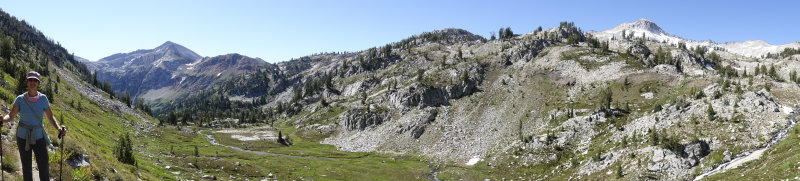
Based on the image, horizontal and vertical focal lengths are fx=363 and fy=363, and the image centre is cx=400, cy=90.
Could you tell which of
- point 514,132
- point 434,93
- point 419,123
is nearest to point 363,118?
point 419,123

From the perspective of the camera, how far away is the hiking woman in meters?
12.7

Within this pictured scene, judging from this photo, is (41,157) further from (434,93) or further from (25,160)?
(434,93)

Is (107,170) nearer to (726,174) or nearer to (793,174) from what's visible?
(793,174)

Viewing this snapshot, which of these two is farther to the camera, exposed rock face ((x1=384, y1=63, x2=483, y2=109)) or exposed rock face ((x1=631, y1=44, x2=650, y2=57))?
exposed rock face ((x1=631, y1=44, x2=650, y2=57))

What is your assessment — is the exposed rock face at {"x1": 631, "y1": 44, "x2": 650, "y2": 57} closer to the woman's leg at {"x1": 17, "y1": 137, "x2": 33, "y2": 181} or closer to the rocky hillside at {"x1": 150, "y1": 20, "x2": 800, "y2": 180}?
the rocky hillside at {"x1": 150, "y1": 20, "x2": 800, "y2": 180}

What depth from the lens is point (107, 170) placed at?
26688mm

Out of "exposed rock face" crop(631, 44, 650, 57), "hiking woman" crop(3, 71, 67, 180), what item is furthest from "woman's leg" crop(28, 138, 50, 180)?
"exposed rock face" crop(631, 44, 650, 57)

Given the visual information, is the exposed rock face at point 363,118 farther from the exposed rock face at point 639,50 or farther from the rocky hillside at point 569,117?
the exposed rock face at point 639,50

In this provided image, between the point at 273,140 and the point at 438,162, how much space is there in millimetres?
80532

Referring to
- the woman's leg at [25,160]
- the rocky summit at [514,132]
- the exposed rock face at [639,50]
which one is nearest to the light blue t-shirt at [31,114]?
the woman's leg at [25,160]

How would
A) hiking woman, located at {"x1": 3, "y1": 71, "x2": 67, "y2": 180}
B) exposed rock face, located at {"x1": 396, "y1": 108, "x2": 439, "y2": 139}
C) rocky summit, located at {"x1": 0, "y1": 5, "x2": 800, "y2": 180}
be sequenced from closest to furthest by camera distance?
hiking woman, located at {"x1": 3, "y1": 71, "x2": 67, "y2": 180} → rocky summit, located at {"x1": 0, "y1": 5, "x2": 800, "y2": 180} → exposed rock face, located at {"x1": 396, "y1": 108, "x2": 439, "y2": 139}

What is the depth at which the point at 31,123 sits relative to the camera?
12992 mm

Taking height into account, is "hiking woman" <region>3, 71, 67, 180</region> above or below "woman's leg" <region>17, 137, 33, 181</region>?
above

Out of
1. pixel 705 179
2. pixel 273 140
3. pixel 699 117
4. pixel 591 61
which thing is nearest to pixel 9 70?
pixel 273 140
